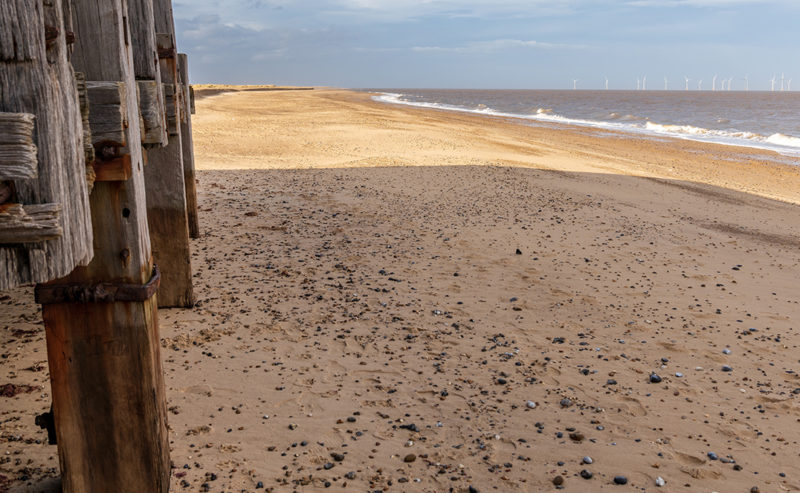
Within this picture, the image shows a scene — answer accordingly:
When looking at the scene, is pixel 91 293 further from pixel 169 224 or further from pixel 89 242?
pixel 169 224

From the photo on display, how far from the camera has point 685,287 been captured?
22.9 feet

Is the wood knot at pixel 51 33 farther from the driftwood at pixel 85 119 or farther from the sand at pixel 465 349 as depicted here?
the sand at pixel 465 349

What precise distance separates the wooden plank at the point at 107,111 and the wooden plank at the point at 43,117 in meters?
0.32

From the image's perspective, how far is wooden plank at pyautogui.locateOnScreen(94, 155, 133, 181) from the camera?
8.52 ft

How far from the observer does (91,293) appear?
8.87 ft

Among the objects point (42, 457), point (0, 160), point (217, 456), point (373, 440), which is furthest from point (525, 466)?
point (0, 160)

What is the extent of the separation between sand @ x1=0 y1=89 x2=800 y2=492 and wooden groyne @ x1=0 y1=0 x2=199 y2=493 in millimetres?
689

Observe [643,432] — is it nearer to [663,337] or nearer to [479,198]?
[663,337]

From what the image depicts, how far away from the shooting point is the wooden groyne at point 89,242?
6.47ft

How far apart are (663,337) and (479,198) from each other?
5.56m

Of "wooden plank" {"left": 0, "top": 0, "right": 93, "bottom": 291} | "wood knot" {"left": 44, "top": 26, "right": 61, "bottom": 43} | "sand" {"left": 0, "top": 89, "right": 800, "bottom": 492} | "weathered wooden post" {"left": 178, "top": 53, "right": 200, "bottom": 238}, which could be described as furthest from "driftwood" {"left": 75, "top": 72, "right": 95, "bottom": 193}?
"weathered wooden post" {"left": 178, "top": 53, "right": 200, "bottom": 238}

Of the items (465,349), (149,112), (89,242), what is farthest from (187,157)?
(89,242)

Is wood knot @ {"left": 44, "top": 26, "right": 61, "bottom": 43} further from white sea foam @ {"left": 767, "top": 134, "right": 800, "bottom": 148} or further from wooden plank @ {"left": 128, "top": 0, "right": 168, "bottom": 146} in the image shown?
white sea foam @ {"left": 767, "top": 134, "right": 800, "bottom": 148}

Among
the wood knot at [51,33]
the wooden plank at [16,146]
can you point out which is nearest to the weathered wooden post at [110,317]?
the wood knot at [51,33]
